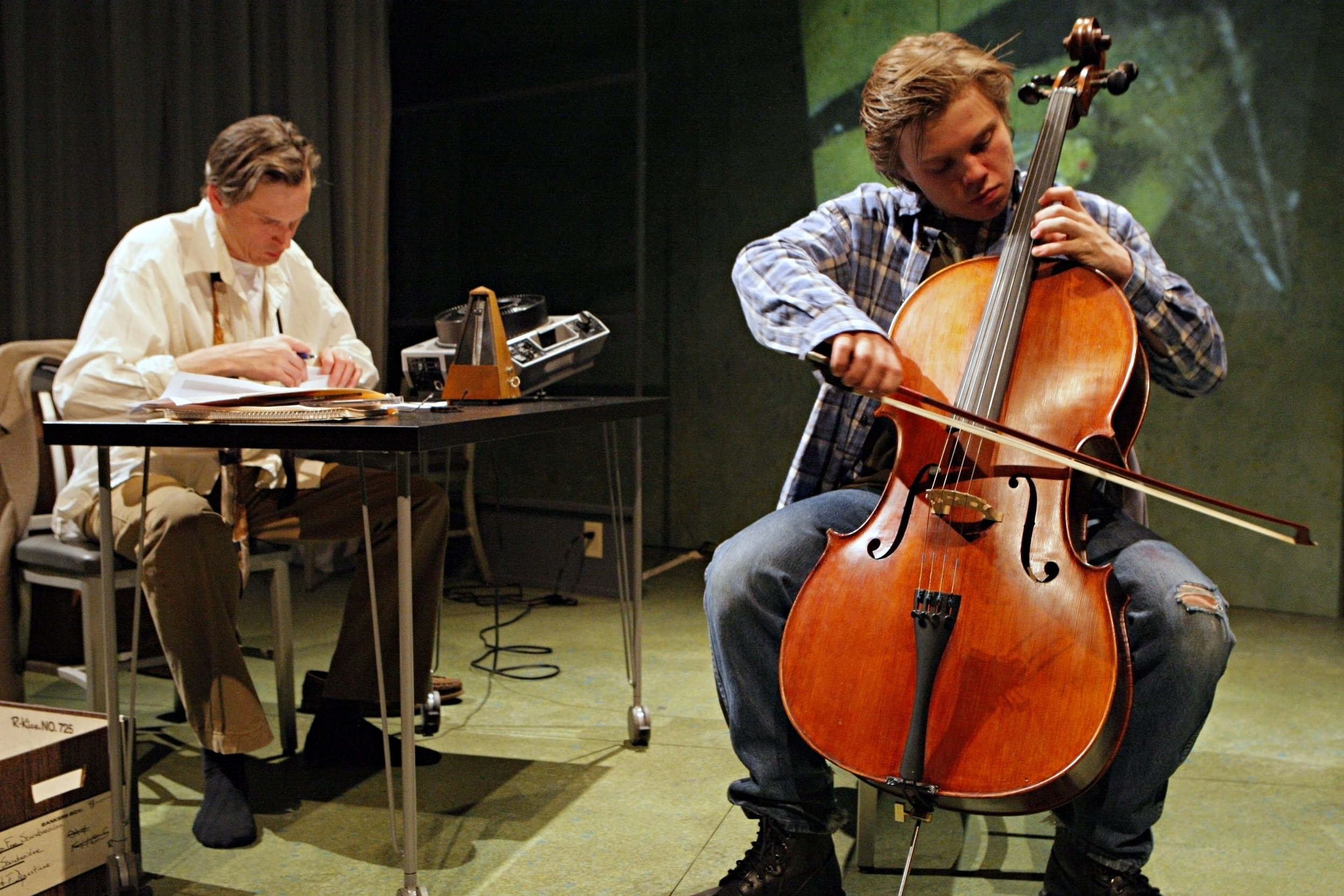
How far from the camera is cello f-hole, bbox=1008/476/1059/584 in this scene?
1076 millimetres

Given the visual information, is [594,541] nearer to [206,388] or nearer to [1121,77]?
[206,388]

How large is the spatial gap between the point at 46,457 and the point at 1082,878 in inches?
75.6

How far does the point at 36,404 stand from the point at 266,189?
590mm

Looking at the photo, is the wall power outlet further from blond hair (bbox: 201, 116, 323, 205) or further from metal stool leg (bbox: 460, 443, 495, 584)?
blond hair (bbox: 201, 116, 323, 205)

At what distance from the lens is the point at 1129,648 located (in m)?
1.16

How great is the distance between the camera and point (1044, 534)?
1105 mm

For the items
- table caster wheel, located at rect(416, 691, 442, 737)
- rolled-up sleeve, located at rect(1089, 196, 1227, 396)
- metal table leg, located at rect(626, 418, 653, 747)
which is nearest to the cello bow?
rolled-up sleeve, located at rect(1089, 196, 1227, 396)

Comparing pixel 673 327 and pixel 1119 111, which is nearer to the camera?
pixel 1119 111

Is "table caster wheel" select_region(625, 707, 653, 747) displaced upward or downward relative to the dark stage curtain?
downward

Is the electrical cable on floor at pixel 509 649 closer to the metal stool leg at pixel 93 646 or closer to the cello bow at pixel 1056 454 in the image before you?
the metal stool leg at pixel 93 646

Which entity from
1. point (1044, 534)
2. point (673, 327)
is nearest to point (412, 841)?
point (1044, 534)

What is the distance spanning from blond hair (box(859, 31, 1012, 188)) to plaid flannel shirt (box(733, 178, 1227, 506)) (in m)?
0.12

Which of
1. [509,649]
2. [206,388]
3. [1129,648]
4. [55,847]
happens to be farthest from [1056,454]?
[509,649]

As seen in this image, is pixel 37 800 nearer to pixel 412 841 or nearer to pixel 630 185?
pixel 412 841
